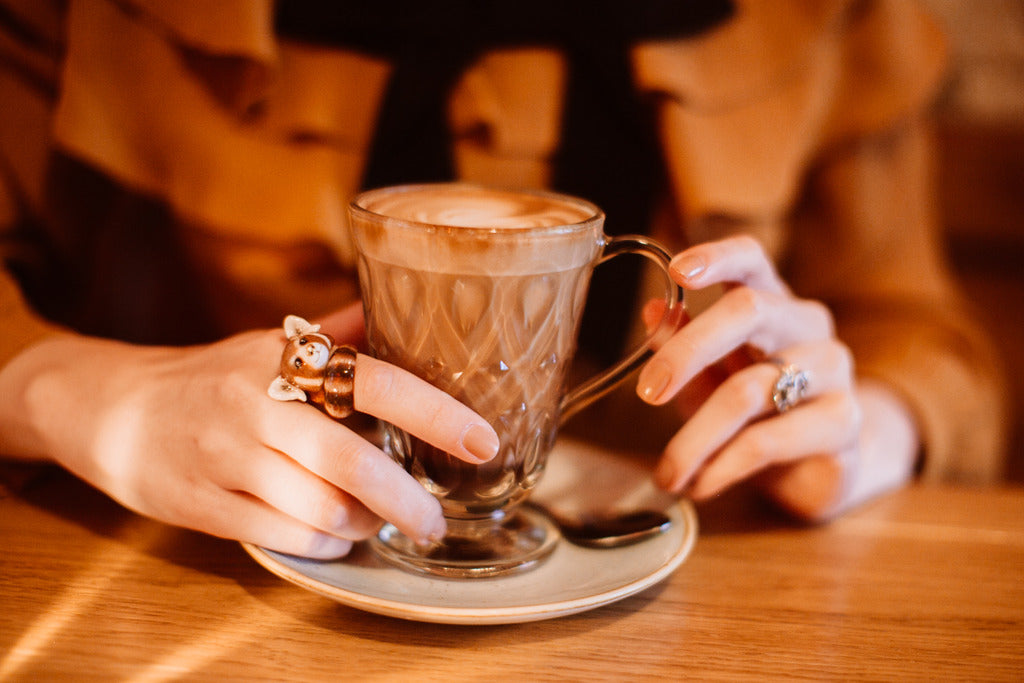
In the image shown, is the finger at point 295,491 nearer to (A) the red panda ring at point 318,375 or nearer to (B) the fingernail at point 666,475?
(A) the red panda ring at point 318,375

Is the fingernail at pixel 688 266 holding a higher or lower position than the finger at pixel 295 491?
higher

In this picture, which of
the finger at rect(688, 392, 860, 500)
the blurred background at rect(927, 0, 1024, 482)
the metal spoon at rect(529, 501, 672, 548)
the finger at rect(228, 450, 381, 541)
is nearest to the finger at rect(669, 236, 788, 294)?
the finger at rect(688, 392, 860, 500)

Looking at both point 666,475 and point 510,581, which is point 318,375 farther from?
point 666,475

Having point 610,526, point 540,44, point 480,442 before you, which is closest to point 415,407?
point 480,442

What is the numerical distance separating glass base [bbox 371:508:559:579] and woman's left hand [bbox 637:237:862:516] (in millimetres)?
150

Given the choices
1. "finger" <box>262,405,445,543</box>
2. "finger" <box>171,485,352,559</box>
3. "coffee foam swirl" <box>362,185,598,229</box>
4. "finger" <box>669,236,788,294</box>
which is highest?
"coffee foam swirl" <box>362,185,598,229</box>

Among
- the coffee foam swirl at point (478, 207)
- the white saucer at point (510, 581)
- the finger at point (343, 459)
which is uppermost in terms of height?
the coffee foam swirl at point (478, 207)

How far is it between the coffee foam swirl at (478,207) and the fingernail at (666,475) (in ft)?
0.88

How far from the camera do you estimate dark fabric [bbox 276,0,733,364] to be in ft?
3.51

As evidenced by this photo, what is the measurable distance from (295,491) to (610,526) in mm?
317

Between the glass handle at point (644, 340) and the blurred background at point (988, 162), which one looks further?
the blurred background at point (988, 162)

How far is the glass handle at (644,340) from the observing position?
2.23 ft

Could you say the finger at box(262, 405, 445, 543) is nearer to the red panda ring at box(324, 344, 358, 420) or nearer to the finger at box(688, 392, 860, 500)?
the red panda ring at box(324, 344, 358, 420)

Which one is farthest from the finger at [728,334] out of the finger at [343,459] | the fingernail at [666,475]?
the finger at [343,459]
